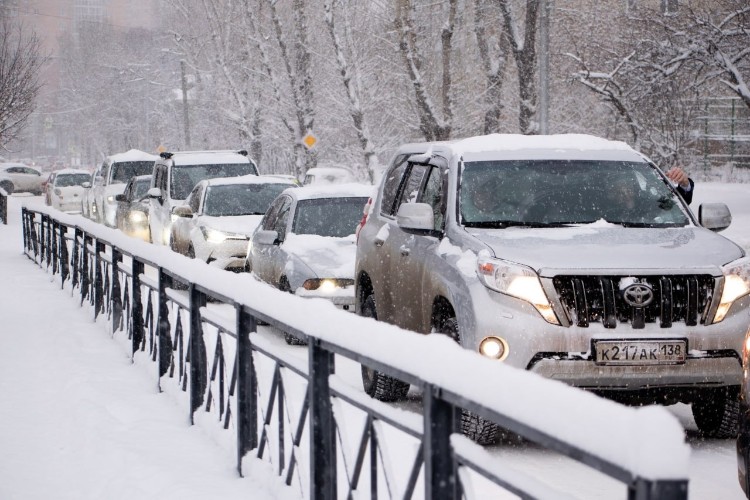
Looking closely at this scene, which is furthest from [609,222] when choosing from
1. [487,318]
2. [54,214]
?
[54,214]

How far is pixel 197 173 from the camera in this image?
20375 millimetres

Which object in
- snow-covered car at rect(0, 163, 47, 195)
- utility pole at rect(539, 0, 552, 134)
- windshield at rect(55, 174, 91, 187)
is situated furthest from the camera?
snow-covered car at rect(0, 163, 47, 195)

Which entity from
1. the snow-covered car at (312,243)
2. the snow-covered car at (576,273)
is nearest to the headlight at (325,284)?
the snow-covered car at (312,243)

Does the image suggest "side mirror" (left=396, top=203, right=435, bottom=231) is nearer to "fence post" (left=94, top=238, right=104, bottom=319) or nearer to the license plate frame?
the license plate frame

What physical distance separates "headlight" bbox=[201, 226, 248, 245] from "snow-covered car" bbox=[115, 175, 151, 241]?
709 centimetres

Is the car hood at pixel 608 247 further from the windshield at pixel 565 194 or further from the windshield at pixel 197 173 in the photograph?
the windshield at pixel 197 173

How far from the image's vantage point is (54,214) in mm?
16672

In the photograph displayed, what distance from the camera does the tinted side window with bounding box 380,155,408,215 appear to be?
336 inches

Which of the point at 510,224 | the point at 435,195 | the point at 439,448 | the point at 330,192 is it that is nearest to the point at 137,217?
the point at 330,192

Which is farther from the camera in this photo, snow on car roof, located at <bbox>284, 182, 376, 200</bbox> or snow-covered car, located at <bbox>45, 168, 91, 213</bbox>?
snow-covered car, located at <bbox>45, 168, 91, 213</bbox>

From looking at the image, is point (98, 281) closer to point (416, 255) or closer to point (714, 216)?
point (416, 255)

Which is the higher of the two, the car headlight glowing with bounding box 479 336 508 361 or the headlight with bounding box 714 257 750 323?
the headlight with bounding box 714 257 750 323

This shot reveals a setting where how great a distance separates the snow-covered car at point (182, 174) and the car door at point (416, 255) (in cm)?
1195

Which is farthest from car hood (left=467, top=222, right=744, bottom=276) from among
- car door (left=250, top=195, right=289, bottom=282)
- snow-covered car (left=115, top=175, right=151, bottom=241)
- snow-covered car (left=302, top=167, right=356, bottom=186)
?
snow-covered car (left=302, top=167, right=356, bottom=186)
